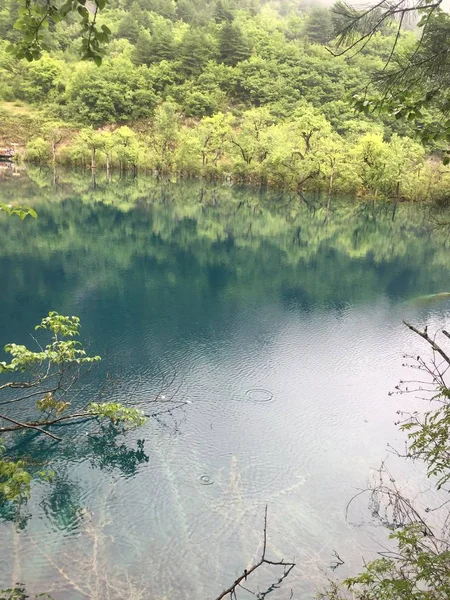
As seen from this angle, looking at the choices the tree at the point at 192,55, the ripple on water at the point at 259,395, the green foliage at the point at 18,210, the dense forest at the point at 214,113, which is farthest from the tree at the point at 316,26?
the green foliage at the point at 18,210

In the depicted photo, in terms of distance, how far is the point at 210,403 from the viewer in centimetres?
1084

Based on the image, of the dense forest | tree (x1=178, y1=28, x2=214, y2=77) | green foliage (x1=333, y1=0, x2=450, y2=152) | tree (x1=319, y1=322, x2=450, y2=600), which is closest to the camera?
tree (x1=319, y1=322, x2=450, y2=600)

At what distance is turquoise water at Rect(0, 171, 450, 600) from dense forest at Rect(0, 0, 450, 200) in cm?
2885

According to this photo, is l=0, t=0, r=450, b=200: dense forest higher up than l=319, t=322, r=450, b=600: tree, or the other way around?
l=0, t=0, r=450, b=200: dense forest

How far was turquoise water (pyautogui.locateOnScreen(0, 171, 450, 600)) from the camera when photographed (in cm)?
667

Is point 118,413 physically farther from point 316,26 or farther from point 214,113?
point 316,26

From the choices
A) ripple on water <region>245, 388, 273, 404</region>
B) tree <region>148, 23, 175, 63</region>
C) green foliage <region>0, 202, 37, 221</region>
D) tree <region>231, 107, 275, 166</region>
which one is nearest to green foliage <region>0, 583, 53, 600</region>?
green foliage <region>0, 202, 37, 221</region>

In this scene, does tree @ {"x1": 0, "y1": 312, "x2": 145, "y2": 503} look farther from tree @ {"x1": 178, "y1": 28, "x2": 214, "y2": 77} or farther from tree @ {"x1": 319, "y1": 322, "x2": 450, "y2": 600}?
tree @ {"x1": 178, "y1": 28, "x2": 214, "y2": 77}

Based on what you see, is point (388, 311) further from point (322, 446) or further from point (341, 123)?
point (341, 123)

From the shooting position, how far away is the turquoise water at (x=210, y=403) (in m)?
6.67

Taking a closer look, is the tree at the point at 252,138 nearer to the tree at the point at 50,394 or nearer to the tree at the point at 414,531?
the tree at the point at 50,394

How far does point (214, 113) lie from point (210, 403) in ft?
245

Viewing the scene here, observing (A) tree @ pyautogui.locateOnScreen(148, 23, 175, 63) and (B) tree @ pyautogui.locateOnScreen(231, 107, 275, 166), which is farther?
(A) tree @ pyautogui.locateOnScreen(148, 23, 175, 63)

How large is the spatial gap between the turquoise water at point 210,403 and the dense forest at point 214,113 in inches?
1136
